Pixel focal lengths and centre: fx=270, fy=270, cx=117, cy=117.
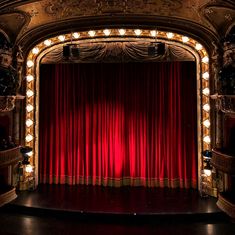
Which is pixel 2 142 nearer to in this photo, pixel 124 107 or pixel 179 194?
pixel 124 107

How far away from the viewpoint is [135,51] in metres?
6.95

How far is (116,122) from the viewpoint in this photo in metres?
7.54

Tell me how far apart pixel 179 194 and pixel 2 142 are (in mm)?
4354

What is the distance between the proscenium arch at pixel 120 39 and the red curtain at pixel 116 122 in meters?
0.36

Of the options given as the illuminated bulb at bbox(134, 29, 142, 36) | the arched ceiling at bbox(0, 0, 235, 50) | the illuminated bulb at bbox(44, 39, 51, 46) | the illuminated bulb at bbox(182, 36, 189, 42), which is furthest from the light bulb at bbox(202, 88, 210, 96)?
the illuminated bulb at bbox(44, 39, 51, 46)

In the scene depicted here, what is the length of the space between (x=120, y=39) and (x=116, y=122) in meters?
2.23

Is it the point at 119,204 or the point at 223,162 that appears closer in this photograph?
the point at 223,162

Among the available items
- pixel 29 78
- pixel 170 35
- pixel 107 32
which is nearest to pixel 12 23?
pixel 29 78

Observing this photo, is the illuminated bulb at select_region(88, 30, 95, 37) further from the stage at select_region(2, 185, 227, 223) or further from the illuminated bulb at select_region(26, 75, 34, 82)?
the stage at select_region(2, 185, 227, 223)

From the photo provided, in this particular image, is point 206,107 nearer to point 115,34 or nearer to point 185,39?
point 185,39

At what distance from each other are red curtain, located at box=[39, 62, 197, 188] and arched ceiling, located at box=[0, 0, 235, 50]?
1.22m

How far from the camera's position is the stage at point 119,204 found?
5.41 metres

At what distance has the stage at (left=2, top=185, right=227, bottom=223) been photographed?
5.41 metres

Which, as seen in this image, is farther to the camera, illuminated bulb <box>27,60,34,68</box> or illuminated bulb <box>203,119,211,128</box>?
illuminated bulb <box>27,60,34,68</box>
